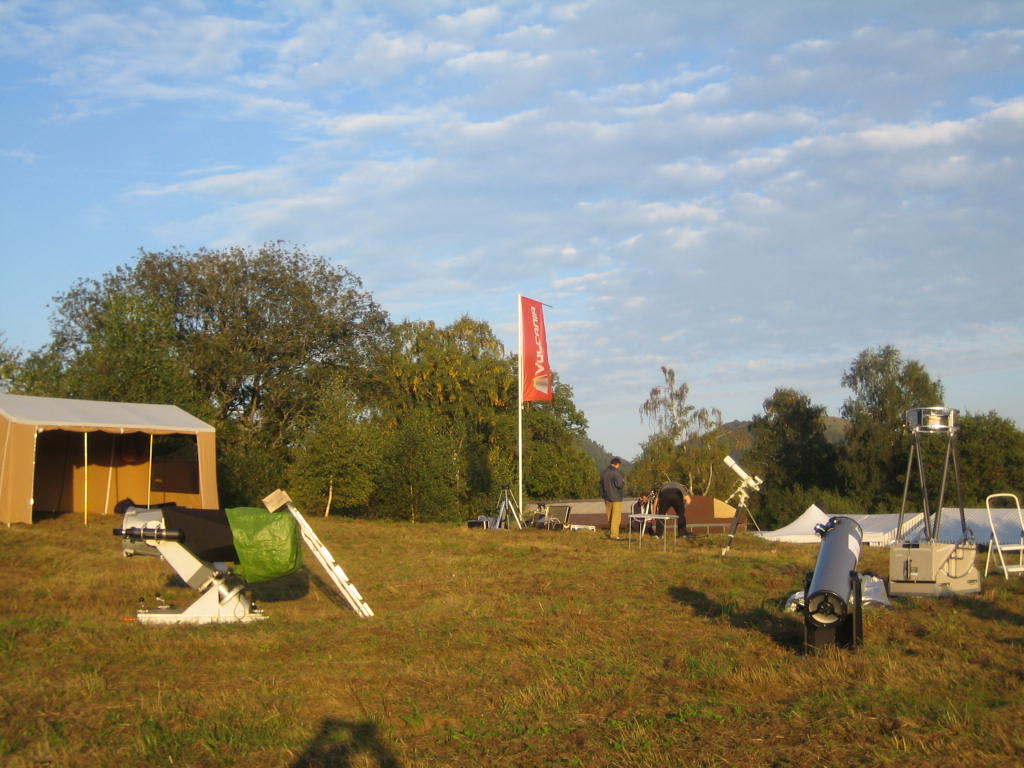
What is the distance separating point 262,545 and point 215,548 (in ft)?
1.36

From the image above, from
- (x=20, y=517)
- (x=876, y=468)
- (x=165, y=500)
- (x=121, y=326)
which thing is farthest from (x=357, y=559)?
(x=876, y=468)

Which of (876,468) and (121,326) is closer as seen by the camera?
(121,326)

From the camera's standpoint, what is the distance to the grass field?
15.5 ft

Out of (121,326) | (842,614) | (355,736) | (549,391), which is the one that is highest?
(121,326)

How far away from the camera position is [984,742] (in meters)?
4.53

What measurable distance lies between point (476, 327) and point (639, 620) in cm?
3344

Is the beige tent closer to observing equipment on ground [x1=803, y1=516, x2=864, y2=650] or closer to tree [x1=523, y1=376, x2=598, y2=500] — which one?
observing equipment on ground [x1=803, y1=516, x2=864, y2=650]

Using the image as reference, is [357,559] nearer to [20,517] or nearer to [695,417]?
[20,517]

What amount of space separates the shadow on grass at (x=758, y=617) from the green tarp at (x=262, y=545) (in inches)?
152

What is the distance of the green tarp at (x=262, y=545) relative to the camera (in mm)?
8242

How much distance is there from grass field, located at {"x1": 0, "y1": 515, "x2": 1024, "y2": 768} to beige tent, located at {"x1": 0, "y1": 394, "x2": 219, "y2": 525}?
7.50m

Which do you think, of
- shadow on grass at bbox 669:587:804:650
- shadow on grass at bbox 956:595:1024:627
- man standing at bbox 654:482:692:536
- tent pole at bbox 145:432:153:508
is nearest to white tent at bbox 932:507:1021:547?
man standing at bbox 654:482:692:536

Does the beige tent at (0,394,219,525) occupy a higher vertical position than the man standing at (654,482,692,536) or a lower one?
higher

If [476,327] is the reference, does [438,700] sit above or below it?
below
